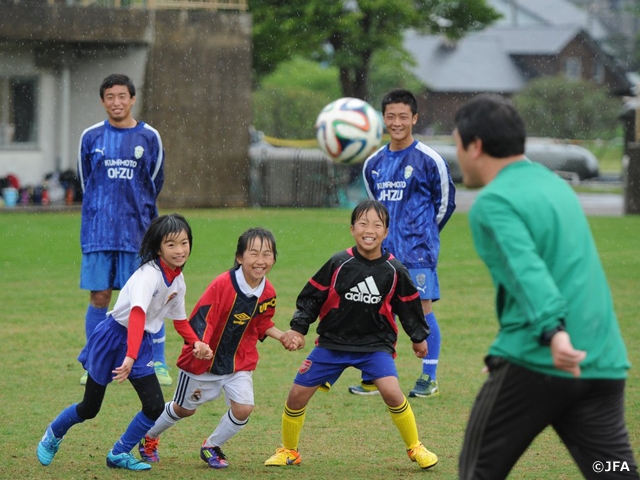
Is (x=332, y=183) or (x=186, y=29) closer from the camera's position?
(x=186, y=29)

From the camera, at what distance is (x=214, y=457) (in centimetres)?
576

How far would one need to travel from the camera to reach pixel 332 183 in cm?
2881

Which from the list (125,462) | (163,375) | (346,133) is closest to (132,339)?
(125,462)

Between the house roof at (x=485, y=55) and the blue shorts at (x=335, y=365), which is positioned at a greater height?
the house roof at (x=485, y=55)

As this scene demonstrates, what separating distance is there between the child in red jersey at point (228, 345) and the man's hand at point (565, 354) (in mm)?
2470

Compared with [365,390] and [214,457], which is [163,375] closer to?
[365,390]

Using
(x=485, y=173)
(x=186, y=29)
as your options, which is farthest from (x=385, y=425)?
(x=186, y=29)

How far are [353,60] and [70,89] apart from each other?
1063 cm

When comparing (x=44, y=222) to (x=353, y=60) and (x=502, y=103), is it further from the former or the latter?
(x=502, y=103)

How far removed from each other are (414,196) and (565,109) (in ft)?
182

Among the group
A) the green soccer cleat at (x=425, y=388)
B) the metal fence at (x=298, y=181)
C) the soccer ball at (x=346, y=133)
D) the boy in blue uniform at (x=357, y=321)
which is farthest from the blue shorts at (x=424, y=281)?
the metal fence at (x=298, y=181)

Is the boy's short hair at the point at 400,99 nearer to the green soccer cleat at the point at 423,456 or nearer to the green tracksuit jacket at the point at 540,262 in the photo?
the green soccer cleat at the point at 423,456

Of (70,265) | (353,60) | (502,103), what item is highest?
(353,60)

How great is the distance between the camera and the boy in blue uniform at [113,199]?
26.1 feet
